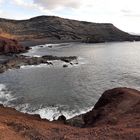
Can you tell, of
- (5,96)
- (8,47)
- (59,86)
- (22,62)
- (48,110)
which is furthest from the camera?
(8,47)

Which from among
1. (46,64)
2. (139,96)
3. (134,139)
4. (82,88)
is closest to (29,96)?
(82,88)

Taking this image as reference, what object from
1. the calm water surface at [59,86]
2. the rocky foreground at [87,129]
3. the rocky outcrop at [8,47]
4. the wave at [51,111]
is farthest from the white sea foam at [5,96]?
the rocky outcrop at [8,47]

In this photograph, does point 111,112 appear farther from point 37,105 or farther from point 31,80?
point 31,80

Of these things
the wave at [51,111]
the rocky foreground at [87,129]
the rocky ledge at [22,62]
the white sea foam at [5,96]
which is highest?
the rocky foreground at [87,129]

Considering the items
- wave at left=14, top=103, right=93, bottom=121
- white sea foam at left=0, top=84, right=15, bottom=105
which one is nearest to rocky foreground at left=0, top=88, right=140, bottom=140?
wave at left=14, top=103, right=93, bottom=121

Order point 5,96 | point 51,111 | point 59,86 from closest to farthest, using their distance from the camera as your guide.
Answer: point 51,111 < point 5,96 < point 59,86

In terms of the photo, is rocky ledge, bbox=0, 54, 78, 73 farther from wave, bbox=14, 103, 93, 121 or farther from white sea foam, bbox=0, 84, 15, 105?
wave, bbox=14, 103, 93, 121

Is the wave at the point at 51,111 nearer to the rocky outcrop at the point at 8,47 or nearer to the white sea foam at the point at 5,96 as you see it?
the white sea foam at the point at 5,96

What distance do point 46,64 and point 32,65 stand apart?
497cm

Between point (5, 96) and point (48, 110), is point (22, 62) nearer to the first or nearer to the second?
point (5, 96)

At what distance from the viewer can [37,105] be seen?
45688mm

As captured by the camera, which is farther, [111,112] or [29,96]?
[29,96]

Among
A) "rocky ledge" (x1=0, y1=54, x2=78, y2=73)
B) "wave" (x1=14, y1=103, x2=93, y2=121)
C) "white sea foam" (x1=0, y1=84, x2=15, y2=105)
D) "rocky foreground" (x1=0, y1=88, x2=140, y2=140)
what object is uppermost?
"rocky foreground" (x1=0, y1=88, x2=140, y2=140)

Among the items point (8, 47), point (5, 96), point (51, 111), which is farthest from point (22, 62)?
point (51, 111)
